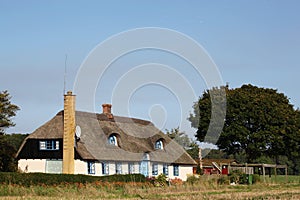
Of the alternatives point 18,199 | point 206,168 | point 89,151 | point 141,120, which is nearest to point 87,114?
point 89,151

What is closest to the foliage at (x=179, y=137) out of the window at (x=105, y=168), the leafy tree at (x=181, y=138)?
the leafy tree at (x=181, y=138)

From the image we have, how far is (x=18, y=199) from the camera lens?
81.3 feet

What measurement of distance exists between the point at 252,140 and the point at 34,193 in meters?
42.4

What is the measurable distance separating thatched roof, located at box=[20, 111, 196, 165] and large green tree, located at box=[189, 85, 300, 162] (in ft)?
24.2

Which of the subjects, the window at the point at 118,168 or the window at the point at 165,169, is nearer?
the window at the point at 118,168

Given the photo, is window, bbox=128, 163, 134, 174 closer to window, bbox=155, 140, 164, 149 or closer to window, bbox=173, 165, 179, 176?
window, bbox=155, 140, 164, 149

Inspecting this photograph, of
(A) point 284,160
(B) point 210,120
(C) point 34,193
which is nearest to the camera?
(C) point 34,193

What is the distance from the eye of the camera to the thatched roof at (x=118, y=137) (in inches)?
2159

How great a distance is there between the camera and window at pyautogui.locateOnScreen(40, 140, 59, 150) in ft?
178

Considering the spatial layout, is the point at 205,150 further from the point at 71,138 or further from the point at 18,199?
the point at 18,199

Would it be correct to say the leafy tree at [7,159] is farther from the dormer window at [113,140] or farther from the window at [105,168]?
the dormer window at [113,140]

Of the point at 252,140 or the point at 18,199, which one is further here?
the point at 252,140

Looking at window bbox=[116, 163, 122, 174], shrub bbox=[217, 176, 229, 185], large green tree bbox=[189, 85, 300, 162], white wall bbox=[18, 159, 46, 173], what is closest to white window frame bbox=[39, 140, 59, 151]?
white wall bbox=[18, 159, 46, 173]

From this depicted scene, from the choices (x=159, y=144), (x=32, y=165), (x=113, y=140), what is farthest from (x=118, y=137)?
(x=32, y=165)
